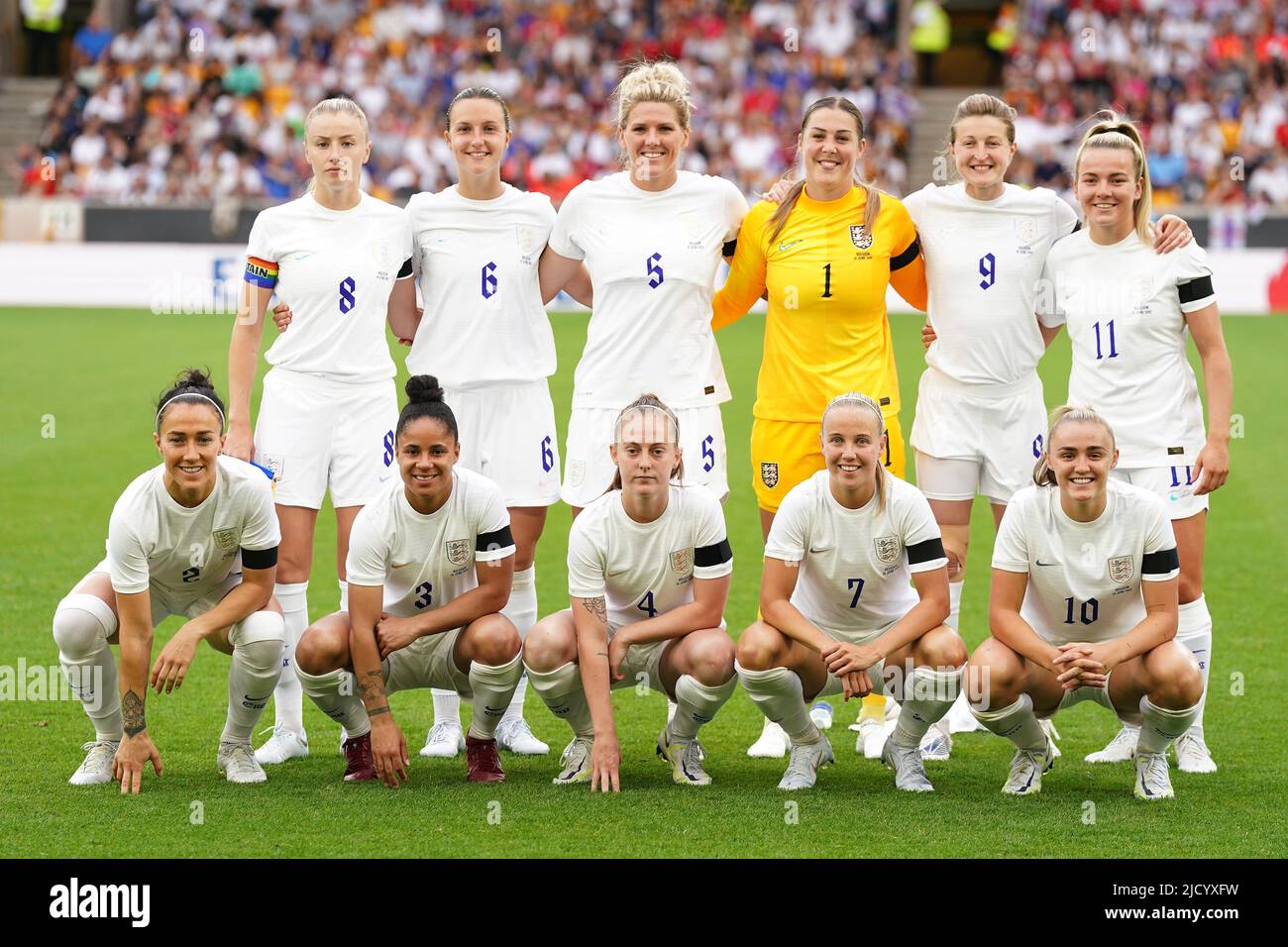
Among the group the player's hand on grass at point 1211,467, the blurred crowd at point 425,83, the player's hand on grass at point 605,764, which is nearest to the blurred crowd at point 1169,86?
the blurred crowd at point 425,83

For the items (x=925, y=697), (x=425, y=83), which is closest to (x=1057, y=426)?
(x=925, y=697)

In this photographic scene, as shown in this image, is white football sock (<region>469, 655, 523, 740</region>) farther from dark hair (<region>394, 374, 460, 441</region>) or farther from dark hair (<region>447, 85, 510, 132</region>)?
dark hair (<region>447, 85, 510, 132</region>)

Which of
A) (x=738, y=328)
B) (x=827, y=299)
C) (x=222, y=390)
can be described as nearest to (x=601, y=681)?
(x=827, y=299)

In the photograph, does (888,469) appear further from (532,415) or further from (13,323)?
(13,323)

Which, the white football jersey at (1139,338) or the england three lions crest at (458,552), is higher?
the white football jersey at (1139,338)

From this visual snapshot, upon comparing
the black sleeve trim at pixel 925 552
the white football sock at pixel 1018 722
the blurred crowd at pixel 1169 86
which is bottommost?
the white football sock at pixel 1018 722

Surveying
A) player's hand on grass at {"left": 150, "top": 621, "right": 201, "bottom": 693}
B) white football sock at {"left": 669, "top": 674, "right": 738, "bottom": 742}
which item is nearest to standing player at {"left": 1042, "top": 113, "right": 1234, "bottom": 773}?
white football sock at {"left": 669, "top": 674, "right": 738, "bottom": 742}

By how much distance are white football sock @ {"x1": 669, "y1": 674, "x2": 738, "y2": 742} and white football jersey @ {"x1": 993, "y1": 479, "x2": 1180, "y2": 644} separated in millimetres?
931

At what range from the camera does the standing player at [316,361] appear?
18.4ft

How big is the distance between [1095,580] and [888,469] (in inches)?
32.4

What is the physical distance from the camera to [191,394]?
5.00 m

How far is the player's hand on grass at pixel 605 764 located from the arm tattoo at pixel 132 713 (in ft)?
4.52

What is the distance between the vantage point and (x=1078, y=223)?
19.1ft

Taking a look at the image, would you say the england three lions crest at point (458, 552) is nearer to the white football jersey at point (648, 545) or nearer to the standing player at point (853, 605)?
the white football jersey at point (648, 545)
